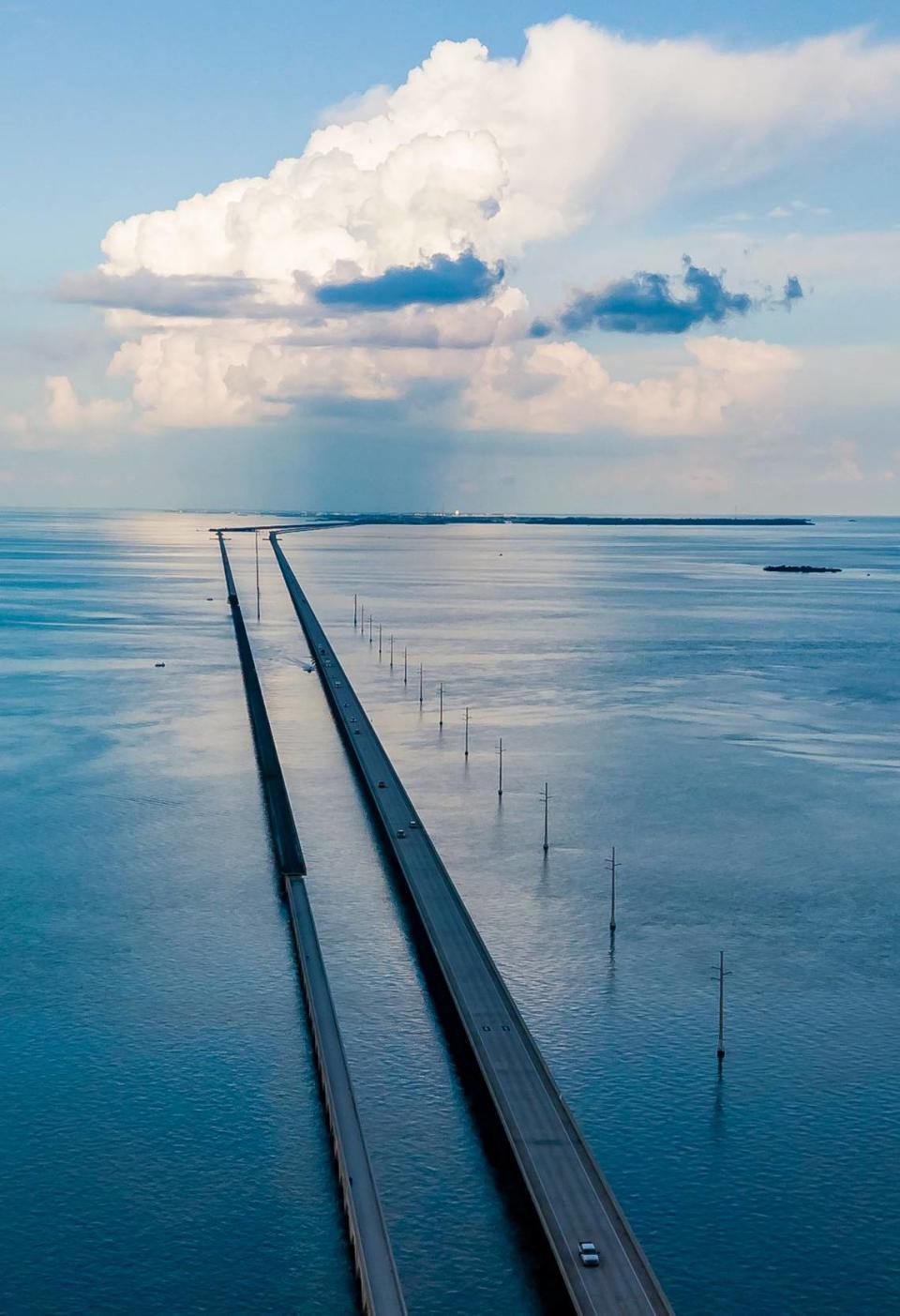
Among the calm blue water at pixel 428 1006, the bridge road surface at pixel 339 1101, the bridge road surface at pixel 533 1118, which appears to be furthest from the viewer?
the calm blue water at pixel 428 1006

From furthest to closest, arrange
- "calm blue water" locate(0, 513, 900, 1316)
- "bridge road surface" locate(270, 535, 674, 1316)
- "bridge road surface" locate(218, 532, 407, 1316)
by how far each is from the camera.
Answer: "calm blue water" locate(0, 513, 900, 1316) → "bridge road surface" locate(218, 532, 407, 1316) → "bridge road surface" locate(270, 535, 674, 1316)

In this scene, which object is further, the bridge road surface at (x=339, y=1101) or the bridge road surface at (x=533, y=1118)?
the bridge road surface at (x=339, y=1101)

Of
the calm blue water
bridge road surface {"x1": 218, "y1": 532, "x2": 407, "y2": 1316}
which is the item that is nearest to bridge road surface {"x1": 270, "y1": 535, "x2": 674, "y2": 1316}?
the calm blue water

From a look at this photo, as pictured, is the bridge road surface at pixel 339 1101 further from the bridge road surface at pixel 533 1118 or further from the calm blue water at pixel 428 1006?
the bridge road surface at pixel 533 1118

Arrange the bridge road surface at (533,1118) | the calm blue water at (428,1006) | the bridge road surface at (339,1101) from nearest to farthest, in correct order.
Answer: the bridge road surface at (533,1118)
the bridge road surface at (339,1101)
the calm blue water at (428,1006)

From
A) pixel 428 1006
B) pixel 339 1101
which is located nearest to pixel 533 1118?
pixel 339 1101

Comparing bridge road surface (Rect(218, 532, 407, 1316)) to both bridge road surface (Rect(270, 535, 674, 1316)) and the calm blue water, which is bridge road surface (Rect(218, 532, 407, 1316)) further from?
bridge road surface (Rect(270, 535, 674, 1316))

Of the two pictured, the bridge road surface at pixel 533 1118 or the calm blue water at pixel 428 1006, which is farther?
the calm blue water at pixel 428 1006

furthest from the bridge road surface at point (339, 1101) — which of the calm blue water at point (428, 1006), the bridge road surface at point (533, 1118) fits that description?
the bridge road surface at point (533, 1118)
